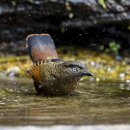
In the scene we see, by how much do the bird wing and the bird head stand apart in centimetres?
55

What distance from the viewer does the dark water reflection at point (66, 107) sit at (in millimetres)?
3906

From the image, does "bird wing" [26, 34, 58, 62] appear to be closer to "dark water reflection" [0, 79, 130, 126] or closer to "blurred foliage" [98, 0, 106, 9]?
"dark water reflection" [0, 79, 130, 126]

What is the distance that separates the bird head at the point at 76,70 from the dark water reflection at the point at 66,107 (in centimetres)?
25

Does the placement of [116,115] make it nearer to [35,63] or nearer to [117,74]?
[35,63]

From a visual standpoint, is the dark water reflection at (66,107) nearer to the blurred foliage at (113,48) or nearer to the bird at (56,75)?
the bird at (56,75)

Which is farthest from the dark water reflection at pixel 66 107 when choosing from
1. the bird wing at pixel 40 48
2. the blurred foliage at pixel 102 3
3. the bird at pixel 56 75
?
the blurred foliage at pixel 102 3

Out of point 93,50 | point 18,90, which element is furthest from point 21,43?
point 18,90

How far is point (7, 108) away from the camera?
184 inches

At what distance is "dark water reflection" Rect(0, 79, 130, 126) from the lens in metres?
3.91

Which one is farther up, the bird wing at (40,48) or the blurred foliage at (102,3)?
the blurred foliage at (102,3)

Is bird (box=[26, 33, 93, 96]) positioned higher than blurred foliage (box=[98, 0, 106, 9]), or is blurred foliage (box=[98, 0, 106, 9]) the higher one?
blurred foliage (box=[98, 0, 106, 9])

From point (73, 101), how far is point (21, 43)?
15.2ft

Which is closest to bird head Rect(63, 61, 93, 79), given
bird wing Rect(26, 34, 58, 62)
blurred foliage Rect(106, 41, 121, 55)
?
bird wing Rect(26, 34, 58, 62)

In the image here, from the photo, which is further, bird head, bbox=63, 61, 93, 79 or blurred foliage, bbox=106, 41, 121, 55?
blurred foliage, bbox=106, 41, 121, 55
